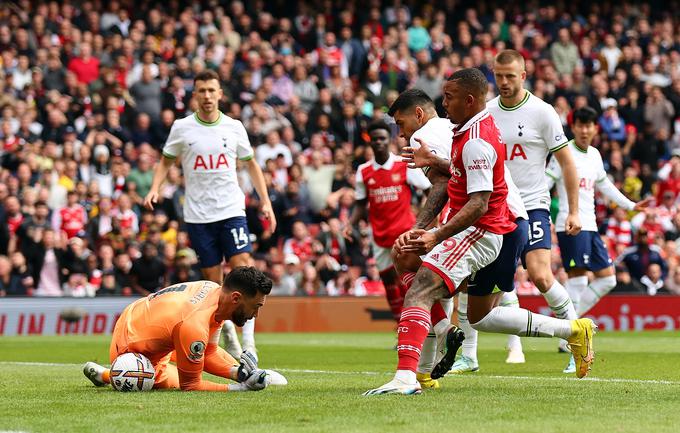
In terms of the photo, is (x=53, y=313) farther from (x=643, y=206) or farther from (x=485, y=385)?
(x=485, y=385)

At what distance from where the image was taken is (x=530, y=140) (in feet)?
36.9

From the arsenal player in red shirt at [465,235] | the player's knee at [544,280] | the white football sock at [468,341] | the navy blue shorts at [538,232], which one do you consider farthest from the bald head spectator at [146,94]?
the arsenal player in red shirt at [465,235]

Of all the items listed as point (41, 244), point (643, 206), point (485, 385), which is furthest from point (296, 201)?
point (485, 385)

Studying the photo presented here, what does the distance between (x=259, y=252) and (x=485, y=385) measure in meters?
13.6

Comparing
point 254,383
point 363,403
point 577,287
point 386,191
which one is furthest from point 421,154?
point 386,191

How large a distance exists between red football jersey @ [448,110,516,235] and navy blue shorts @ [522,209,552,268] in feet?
7.73

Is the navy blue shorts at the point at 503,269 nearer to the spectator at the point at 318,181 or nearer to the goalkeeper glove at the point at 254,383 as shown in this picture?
the goalkeeper glove at the point at 254,383

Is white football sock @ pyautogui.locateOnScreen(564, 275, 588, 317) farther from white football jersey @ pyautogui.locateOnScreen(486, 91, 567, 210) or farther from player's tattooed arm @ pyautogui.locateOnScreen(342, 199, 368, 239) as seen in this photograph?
white football jersey @ pyautogui.locateOnScreen(486, 91, 567, 210)

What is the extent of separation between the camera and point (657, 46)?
3044 centimetres

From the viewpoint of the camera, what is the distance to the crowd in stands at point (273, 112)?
2136 centimetres

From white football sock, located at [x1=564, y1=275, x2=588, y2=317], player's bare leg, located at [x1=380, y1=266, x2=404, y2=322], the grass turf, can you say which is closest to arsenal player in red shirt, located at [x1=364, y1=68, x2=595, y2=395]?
the grass turf

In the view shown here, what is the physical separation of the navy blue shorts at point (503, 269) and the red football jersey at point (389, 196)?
236 inches

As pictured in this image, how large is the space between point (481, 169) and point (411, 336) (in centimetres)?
123

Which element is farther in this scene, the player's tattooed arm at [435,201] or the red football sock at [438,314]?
the red football sock at [438,314]
